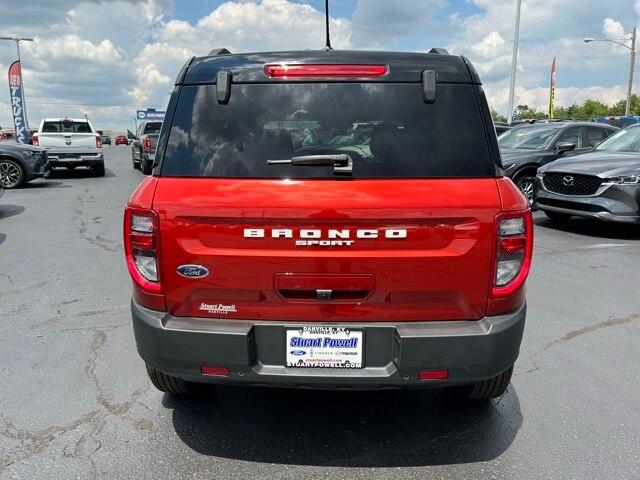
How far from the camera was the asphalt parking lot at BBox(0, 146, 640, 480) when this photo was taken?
2.75 meters

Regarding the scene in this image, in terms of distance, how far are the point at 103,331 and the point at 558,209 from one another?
7.15m

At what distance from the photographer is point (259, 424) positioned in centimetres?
314

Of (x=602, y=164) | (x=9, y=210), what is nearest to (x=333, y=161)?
(x=602, y=164)

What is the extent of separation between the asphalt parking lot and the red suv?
50cm

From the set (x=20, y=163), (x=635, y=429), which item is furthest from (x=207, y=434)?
(x=20, y=163)

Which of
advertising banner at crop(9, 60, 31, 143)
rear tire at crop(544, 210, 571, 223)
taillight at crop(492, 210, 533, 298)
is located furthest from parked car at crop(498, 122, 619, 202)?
advertising banner at crop(9, 60, 31, 143)

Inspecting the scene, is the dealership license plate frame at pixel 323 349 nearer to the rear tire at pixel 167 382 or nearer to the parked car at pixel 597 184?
the rear tire at pixel 167 382

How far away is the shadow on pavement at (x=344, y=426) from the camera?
2.85 meters

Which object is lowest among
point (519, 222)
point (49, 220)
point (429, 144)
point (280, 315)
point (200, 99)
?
point (49, 220)

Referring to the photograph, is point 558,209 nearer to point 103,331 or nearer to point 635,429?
point 635,429

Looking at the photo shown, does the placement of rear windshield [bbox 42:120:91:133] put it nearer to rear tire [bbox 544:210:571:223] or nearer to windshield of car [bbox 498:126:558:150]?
windshield of car [bbox 498:126:558:150]

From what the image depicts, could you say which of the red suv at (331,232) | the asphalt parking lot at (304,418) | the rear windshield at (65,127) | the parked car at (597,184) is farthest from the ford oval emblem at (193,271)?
the rear windshield at (65,127)

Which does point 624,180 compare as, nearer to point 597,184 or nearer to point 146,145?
point 597,184

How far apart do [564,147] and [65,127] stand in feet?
50.5
